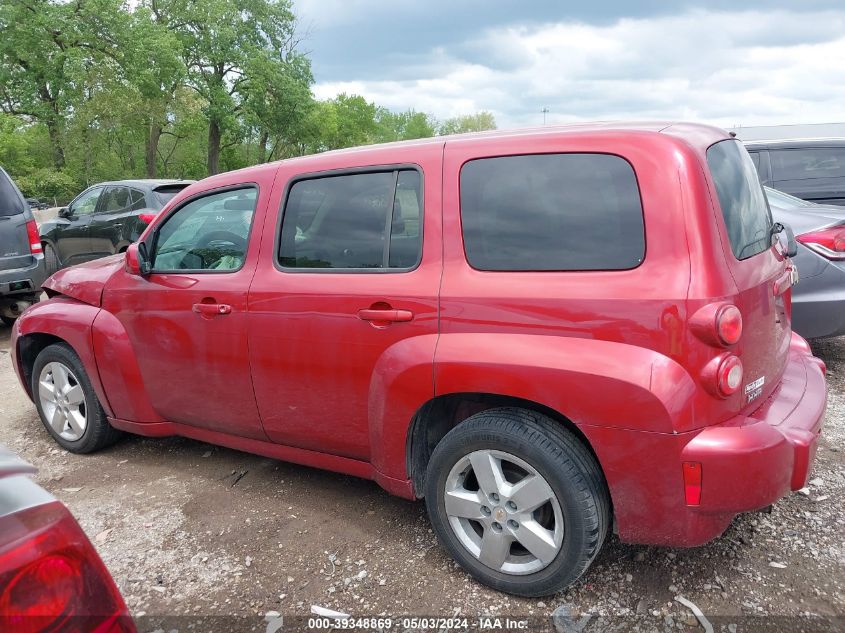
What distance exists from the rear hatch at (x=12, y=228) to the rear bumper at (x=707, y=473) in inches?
275

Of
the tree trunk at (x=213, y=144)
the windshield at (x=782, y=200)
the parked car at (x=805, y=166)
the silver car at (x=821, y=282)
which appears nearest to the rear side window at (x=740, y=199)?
the silver car at (x=821, y=282)

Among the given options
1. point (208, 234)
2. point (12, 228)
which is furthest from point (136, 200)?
point (208, 234)

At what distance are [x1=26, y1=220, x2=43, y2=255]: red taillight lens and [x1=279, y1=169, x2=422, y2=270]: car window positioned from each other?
18.0ft

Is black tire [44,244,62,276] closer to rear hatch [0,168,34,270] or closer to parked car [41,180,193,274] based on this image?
parked car [41,180,193,274]

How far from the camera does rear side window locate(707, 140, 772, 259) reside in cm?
238

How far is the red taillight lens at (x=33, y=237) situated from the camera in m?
7.20

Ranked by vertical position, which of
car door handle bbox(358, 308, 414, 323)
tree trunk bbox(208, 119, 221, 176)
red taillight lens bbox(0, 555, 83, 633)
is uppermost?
tree trunk bbox(208, 119, 221, 176)

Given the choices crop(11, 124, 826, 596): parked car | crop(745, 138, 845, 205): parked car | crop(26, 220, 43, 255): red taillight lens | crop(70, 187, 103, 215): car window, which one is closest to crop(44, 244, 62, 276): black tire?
crop(70, 187, 103, 215): car window

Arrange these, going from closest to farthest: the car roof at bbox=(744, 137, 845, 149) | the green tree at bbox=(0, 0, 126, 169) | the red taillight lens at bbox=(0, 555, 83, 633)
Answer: the red taillight lens at bbox=(0, 555, 83, 633) → the car roof at bbox=(744, 137, 845, 149) → the green tree at bbox=(0, 0, 126, 169)

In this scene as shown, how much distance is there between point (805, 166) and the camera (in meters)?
6.87

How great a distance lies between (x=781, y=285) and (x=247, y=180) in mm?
2529

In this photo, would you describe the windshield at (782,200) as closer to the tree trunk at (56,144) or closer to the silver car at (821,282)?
the silver car at (821,282)

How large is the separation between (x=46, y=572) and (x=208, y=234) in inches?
98.1

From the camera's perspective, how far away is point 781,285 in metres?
2.70
